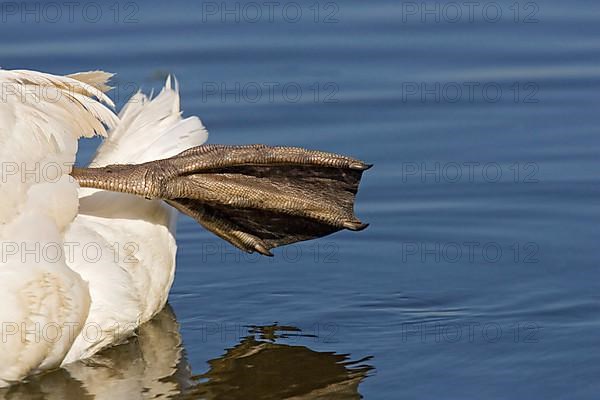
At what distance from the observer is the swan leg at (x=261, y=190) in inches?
242

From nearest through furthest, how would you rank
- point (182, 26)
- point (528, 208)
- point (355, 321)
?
point (355, 321), point (528, 208), point (182, 26)

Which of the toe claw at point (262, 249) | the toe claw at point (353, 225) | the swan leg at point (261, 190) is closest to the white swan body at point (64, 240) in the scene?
the swan leg at point (261, 190)

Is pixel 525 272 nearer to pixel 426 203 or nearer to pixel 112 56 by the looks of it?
pixel 426 203

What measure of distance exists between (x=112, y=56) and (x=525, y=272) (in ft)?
12.7

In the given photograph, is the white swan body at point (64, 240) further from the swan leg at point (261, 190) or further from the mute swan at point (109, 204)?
the swan leg at point (261, 190)

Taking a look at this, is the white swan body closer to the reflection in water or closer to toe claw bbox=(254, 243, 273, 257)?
the reflection in water

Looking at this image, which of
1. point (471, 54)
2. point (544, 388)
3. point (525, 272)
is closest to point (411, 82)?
point (471, 54)

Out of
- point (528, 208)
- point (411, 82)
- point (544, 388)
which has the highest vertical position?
point (411, 82)

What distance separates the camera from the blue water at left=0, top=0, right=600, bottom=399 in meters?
5.84

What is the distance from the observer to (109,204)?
19.9 feet

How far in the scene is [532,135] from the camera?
8508 millimetres

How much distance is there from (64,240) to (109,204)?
20.1 inches

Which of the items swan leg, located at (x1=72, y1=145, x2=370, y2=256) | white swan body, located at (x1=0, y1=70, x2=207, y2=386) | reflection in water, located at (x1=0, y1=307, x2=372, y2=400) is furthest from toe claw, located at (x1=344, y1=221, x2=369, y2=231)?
white swan body, located at (x1=0, y1=70, x2=207, y2=386)

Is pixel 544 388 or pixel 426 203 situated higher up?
pixel 426 203
